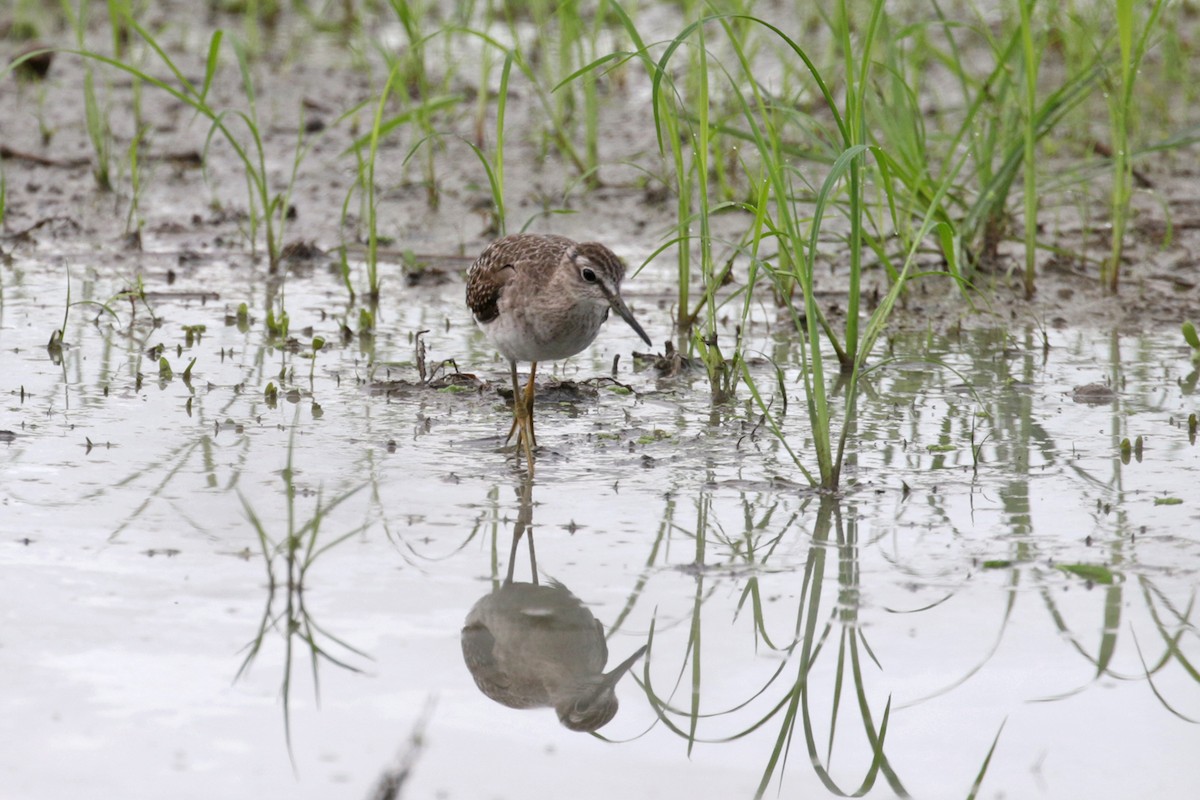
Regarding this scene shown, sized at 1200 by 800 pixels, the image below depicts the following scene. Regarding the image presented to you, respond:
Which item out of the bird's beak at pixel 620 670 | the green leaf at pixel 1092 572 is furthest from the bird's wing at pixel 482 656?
the green leaf at pixel 1092 572

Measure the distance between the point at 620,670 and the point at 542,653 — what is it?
231 mm

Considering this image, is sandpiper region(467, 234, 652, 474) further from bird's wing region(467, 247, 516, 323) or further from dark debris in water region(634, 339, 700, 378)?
dark debris in water region(634, 339, 700, 378)

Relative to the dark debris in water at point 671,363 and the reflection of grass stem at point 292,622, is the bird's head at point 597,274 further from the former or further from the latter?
the reflection of grass stem at point 292,622

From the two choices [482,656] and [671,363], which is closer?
[482,656]

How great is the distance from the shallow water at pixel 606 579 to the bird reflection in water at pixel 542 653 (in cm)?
6

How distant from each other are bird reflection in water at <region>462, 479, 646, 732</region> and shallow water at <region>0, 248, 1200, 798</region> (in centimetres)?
6

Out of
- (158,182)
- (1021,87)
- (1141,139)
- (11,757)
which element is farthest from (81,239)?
(1141,139)

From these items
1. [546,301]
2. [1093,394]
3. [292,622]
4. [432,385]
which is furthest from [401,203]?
[292,622]

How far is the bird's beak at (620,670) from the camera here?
162 inches

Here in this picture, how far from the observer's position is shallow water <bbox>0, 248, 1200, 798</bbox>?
3.71m

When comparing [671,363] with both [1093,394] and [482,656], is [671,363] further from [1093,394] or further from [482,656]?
[482,656]

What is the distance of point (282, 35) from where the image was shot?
1372 cm

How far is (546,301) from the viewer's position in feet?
19.3

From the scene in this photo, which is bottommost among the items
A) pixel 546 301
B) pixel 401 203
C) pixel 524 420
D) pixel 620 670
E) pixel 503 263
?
pixel 620 670
